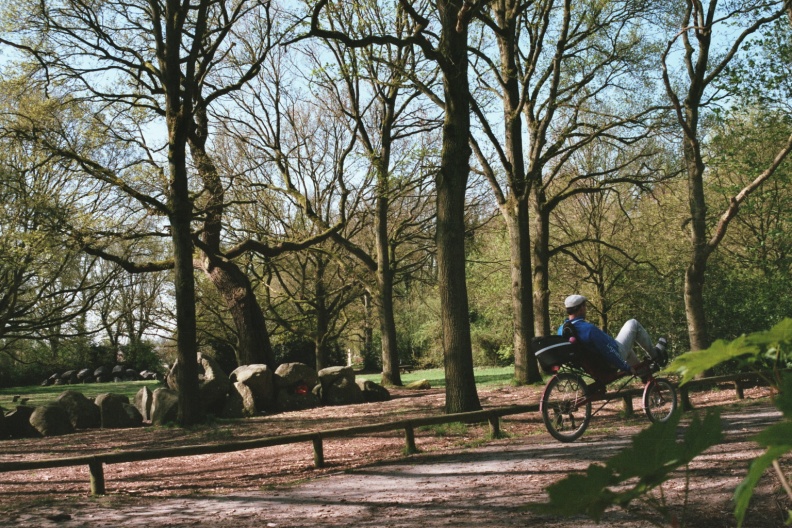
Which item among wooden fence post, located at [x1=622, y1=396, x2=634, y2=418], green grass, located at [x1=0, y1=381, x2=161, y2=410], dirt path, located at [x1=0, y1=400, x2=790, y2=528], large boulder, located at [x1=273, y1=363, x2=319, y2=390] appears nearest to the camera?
dirt path, located at [x1=0, y1=400, x2=790, y2=528]

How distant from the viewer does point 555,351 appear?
370 inches

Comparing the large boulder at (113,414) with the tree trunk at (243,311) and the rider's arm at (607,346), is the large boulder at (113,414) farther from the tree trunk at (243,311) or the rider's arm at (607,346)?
the rider's arm at (607,346)

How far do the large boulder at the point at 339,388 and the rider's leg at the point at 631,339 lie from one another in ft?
37.3

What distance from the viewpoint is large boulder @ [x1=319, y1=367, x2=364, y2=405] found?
67.3 ft

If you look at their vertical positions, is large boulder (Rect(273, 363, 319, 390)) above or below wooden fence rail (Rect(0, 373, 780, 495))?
above

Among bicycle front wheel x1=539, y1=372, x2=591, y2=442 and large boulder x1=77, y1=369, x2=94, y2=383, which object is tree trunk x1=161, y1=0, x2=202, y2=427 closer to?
bicycle front wheel x1=539, y1=372, x2=591, y2=442

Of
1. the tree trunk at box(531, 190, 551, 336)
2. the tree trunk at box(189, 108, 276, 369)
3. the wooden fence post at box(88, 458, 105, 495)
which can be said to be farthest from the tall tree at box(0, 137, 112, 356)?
the tree trunk at box(531, 190, 551, 336)

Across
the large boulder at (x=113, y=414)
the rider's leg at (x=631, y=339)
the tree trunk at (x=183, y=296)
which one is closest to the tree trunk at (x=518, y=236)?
the tree trunk at (x=183, y=296)

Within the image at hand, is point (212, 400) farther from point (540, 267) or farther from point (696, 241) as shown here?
point (696, 241)

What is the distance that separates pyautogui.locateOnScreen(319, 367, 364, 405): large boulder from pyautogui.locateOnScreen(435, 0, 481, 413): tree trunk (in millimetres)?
7920

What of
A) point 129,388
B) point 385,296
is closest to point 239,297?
point 385,296

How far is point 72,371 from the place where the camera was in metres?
50.6

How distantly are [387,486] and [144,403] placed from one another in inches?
457

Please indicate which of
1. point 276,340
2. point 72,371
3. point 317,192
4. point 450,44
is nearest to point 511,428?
point 450,44
